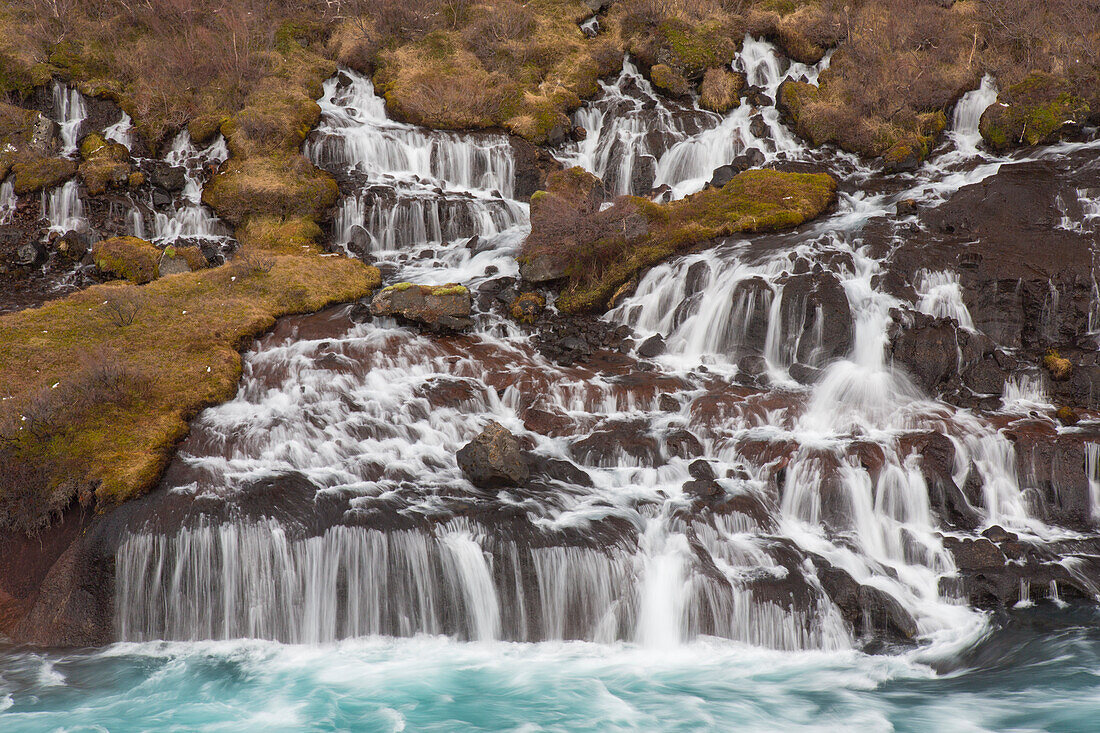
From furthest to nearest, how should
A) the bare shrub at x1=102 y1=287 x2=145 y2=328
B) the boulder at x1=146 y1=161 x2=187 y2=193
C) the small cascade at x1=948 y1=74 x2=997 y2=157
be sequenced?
the small cascade at x1=948 y1=74 x2=997 y2=157 → the boulder at x1=146 y1=161 x2=187 y2=193 → the bare shrub at x1=102 y1=287 x2=145 y2=328

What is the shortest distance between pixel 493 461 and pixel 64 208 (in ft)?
52.3

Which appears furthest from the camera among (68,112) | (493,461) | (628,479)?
(68,112)

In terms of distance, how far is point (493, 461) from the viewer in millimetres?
10570

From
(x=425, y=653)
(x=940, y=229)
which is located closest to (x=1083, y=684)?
(x=425, y=653)

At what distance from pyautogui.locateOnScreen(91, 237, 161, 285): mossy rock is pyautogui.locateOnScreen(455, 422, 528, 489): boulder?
35.3 feet

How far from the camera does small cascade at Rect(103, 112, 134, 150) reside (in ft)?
68.1

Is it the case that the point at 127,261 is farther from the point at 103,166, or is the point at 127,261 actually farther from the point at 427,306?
the point at 427,306

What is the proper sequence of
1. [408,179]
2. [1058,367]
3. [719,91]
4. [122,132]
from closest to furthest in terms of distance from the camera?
[1058,367] < [408,179] < [122,132] < [719,91]

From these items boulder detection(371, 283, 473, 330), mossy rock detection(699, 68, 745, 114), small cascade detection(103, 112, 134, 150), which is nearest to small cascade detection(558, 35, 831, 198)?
mossy rock detection(699, 68, 745, 114)

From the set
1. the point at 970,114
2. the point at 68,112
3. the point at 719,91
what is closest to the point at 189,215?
the point at 68,112

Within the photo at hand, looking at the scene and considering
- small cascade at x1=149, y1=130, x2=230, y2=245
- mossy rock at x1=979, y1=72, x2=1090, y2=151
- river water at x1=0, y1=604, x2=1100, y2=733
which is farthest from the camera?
small cascade at x1=149, y1=130, x2=230, y2=245

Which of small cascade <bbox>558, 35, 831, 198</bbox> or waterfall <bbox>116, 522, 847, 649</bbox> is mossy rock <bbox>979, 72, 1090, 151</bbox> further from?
waterfall <bbox>116, 522, 847, 649</bbox>

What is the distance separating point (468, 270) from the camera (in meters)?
17.8

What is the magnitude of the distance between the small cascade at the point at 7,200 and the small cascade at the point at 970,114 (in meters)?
26.5
